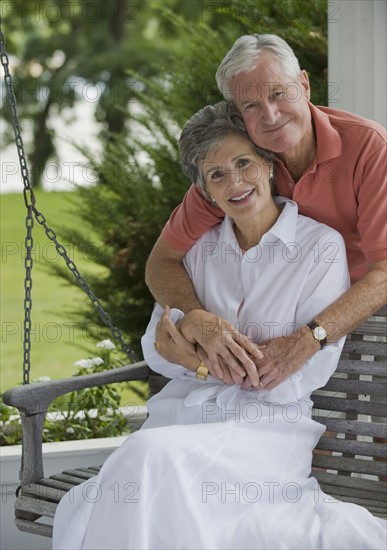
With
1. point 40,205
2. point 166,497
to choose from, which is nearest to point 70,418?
point 166,497

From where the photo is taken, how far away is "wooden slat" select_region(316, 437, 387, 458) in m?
2.66

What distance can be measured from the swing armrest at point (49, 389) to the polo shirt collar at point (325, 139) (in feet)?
3.21

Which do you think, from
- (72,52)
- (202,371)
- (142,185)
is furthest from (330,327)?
(72,52)

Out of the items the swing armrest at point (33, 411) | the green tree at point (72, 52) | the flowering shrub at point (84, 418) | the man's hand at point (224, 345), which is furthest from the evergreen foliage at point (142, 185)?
the green tree at point (72, 52)

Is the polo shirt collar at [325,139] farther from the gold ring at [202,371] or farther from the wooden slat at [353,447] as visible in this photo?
the wooden slat at [353,447]

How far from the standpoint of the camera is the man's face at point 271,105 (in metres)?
2.58

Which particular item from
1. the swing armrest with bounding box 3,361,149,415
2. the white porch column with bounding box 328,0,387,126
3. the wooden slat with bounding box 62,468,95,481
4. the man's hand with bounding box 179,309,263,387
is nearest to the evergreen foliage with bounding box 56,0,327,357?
the white porch column with bounding box 328,0,387,126

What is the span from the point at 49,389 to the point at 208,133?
939 millimetres

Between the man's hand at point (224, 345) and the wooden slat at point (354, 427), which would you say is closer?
the man's hand at point (224, 345)

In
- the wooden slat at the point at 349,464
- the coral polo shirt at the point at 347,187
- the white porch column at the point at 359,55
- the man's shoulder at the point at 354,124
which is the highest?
the white porch column at the point at 359,55

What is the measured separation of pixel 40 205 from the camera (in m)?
8.52

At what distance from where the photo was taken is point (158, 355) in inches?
110

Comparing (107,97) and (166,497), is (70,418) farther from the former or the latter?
(107,97)

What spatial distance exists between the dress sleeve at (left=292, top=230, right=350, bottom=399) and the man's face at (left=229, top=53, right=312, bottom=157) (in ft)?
1.10
